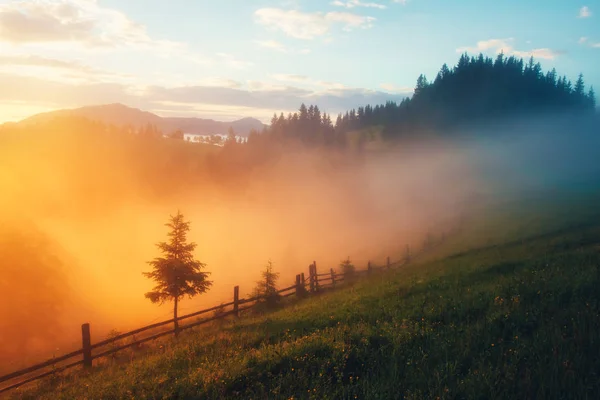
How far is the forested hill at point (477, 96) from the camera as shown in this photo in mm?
141875

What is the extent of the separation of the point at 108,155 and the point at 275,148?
76.5m

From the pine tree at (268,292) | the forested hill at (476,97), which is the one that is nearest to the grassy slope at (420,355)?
the pine tree at (268,292)

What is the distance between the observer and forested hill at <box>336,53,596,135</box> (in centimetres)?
14188

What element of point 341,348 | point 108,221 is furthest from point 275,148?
point 341,348

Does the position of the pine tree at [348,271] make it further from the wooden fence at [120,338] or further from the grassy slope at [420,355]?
the grassy slope at [420,355]

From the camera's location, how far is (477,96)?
14312 cm

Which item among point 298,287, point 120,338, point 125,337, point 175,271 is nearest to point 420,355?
point 120,338

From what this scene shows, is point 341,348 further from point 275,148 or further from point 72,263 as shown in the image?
point 275,148

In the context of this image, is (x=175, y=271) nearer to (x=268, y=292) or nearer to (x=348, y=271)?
(x=268, y=292)

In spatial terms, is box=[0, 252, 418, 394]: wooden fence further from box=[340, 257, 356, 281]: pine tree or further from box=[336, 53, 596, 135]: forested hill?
box=[336, 53, 596, 135]: forested hill

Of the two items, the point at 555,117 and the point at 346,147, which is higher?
the point at 555,117

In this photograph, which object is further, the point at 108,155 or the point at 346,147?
the point at 108,155

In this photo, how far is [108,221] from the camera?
97.2m

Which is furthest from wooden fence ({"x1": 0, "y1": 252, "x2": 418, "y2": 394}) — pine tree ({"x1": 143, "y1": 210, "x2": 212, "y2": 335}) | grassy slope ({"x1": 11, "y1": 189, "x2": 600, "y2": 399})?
pine tree ({"x1": 143, "y1": 210, "x2": 212, "y2": 335})
